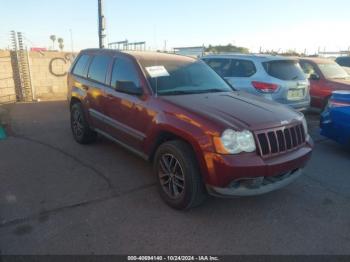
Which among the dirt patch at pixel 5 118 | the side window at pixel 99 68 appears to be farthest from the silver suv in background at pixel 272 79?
the dirt patch at pixel 5 118

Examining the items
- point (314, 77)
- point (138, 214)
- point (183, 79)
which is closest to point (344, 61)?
point (314, 77)

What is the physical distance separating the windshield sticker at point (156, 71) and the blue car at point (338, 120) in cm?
340

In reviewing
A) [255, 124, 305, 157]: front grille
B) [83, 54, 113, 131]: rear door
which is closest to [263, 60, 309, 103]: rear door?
[255, 124, 305, 157]: front grille

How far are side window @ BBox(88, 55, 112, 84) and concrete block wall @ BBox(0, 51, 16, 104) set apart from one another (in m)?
6.86

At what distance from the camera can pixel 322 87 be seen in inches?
333

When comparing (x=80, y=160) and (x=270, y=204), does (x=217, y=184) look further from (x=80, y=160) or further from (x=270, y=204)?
(x=80, y=160)

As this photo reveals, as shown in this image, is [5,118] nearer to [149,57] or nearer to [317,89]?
[149,57]

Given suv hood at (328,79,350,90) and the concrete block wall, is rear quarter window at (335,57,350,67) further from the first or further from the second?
the concrete block wall

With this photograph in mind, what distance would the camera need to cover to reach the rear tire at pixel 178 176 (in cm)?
316

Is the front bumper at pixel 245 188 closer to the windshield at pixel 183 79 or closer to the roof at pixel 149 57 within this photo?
the windshield at pixel 183 79

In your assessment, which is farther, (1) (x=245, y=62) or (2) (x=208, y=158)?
(1) (x=245, y=62)

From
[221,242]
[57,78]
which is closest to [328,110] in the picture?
[221,242]

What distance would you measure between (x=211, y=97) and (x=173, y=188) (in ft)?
4.15

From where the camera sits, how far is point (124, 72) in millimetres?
4320
